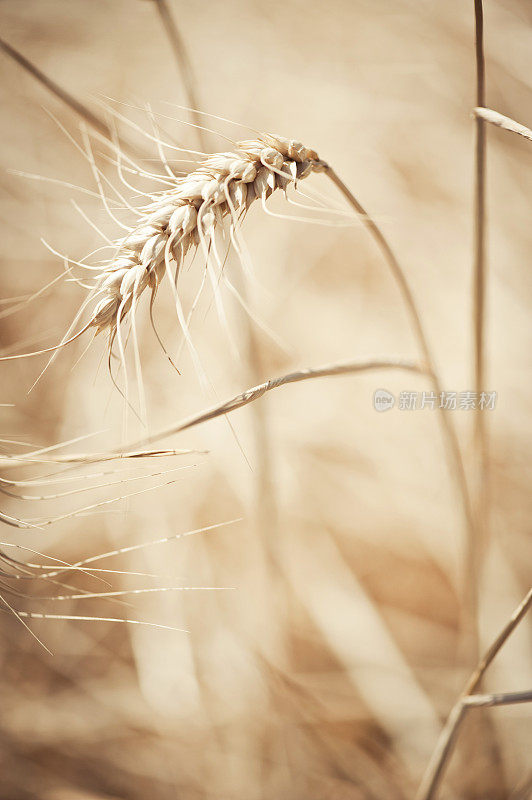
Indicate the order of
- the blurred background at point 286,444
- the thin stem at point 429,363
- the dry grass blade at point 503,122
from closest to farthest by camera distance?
the dry grass blade at point 503,122 < the thin stem at point 429,363 < the blurred background at point 286,444

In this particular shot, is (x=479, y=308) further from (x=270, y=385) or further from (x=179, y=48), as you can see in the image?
(x=179, y=48)

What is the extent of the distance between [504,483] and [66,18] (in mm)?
1174

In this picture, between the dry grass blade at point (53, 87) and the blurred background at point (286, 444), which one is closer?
the dry grass blade at point (53, 87)

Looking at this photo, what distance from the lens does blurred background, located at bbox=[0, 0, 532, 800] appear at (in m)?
0.65

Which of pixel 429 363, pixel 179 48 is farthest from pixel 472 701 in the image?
pixel 179 48

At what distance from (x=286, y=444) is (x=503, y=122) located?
0.66m

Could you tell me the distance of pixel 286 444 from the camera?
0.88 meters

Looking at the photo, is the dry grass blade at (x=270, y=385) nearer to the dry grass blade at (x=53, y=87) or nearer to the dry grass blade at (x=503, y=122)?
the dry grass blade at (x=503, y=122)

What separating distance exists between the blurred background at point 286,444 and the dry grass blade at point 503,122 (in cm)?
35

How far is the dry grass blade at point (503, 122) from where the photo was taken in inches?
10.0

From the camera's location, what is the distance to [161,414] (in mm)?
863

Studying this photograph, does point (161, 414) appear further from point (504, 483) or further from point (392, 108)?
point (392, 108)

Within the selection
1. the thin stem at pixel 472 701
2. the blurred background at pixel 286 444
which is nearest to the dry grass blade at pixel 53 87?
the blurred background at pixel 286 444

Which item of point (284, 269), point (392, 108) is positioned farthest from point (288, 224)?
point (392, 108)
